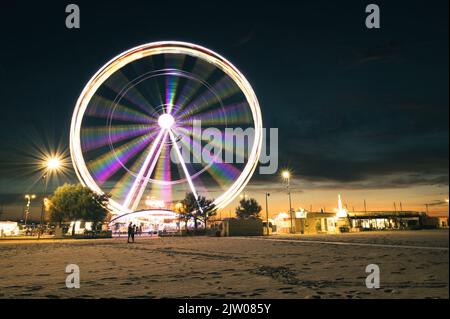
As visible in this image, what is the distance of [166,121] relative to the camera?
98.3ft

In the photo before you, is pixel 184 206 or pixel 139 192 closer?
pixel 139 192

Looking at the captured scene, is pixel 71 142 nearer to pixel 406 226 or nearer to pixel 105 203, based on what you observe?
pixel 105 203

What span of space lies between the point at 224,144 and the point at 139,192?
974cm

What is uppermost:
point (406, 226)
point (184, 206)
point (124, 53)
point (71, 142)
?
point (124, 53)

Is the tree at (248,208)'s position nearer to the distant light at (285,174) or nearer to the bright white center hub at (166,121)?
the distant light at (285,174)

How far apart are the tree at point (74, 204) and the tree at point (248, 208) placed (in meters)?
36.7

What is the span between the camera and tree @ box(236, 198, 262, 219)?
7444 centimetres

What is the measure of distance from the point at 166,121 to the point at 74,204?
70.0ft

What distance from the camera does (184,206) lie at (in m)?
53.4

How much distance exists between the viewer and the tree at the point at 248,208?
244 feet

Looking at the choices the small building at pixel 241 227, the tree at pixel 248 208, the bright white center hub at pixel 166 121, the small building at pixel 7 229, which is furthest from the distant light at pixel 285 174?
the small building at pixel 7 229

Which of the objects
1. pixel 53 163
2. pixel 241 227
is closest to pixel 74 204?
pixel 53 163
